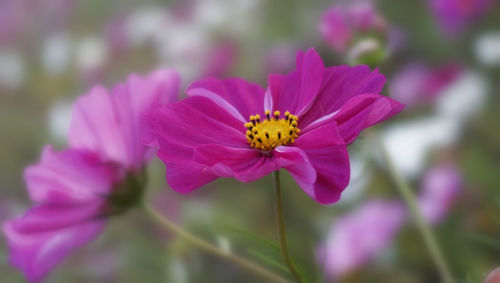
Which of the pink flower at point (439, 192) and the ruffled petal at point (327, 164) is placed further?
the pink flower at point (439, 192)

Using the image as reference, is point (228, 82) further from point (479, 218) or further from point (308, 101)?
point (479, 218)

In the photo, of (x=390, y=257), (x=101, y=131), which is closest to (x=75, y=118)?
(x=101, y=131)

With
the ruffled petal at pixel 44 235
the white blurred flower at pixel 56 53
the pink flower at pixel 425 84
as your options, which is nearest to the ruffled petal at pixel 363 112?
the ruffled petal at pixel 44 235

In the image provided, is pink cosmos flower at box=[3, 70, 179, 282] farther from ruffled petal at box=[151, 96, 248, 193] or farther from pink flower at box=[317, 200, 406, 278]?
pink flower at box=[317, 200, 406, 278]

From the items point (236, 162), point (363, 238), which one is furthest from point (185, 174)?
point (363, 238)

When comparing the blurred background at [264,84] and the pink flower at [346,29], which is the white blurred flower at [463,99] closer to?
the blurred background at [264,84]

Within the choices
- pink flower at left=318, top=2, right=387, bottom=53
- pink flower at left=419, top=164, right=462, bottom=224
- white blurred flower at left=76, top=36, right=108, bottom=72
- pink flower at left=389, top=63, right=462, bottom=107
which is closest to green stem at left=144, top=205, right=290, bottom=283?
pink flower at left=318, top=2, right=387, bottom=53
